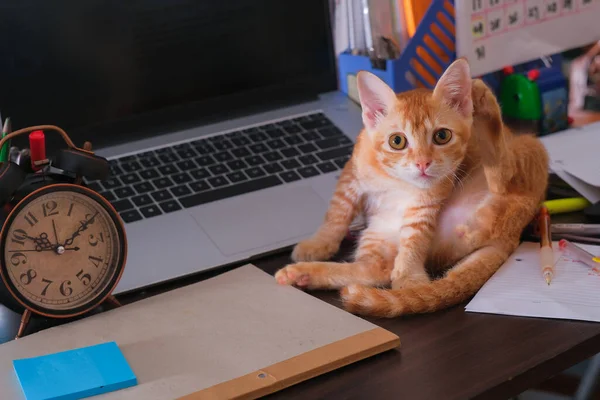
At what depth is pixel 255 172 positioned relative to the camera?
1.16 meters

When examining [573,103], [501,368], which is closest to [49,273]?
[501,368]

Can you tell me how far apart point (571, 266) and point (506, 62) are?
19.5 inches

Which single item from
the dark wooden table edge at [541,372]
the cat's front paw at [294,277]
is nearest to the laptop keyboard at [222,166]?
the cat's front paw at [294,277]

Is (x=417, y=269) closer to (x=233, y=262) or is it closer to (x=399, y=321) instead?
(x=399, y=321)

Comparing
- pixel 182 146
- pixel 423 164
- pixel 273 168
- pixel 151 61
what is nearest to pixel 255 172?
pixel 273 168

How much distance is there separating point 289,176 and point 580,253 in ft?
1.33

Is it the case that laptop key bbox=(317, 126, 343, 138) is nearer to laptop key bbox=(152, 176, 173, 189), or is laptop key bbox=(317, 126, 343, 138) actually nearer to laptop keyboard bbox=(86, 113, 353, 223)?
laptop keyboard bbox=(86, 113, 353, 223)

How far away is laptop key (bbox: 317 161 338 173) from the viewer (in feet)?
3.81

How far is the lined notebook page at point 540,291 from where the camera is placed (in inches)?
33.3

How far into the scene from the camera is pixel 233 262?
100cm

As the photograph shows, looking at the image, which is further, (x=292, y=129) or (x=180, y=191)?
(x=292, y=129)

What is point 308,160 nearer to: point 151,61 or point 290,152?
point 290,152

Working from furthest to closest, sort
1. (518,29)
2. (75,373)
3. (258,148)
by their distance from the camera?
(518,29) → (258,148) → (75,373)

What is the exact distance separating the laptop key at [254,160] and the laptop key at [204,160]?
5cm
